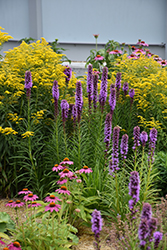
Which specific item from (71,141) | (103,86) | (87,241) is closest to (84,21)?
(103,86)

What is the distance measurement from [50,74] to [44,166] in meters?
1.43

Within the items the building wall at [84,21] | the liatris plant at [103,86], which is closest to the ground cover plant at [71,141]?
the liatris plant at [103,86]

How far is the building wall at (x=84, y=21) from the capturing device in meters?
12.0

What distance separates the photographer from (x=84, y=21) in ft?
40.4

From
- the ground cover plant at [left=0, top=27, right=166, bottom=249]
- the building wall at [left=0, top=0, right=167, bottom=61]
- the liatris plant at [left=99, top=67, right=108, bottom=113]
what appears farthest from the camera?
the building wall at [left=0, top=0, right=167, bottom=61]

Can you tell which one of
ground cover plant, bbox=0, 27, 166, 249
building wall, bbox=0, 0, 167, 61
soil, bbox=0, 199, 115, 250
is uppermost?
building wall, bbox=0, 0, 167, 61

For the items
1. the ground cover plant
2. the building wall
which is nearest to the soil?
the ground cover plant

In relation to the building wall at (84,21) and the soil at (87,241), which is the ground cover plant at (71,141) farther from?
the building wall at (84,21)

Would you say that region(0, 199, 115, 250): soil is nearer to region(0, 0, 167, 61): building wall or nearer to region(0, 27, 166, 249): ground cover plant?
region(0, 27, 166, 249): ground cover plant

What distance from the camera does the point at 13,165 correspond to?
13.6ft

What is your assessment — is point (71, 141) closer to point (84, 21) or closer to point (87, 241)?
point (87, 241)

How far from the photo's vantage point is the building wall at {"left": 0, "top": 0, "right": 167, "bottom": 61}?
1201 cm

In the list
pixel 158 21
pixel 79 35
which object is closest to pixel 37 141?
pixel 79 35

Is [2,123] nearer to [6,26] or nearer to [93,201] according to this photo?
[93,201]
